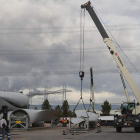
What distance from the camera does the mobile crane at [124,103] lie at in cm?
3011

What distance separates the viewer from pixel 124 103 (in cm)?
3441

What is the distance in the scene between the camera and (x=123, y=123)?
30156 mm

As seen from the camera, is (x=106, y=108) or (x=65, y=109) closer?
(x=106, y=108)

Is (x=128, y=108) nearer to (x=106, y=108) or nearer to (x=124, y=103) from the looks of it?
(x=124, y=103)

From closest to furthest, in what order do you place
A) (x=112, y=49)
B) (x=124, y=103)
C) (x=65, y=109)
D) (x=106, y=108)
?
(x=124, y=103) → (x=112, y=49) → (x=106, y=108) → (x=65, y=109)

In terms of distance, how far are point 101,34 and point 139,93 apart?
9.49 m

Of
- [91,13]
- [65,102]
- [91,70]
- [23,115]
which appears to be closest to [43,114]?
[23,115]

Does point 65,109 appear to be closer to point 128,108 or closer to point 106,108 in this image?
point 106,108

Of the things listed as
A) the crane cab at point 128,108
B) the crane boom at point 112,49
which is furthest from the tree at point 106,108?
the crane cab at point 128,108

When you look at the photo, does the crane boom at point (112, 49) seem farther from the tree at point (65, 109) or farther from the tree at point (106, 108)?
the tree at point (65, 109)

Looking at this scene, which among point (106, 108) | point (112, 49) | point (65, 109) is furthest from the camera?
point (65, 109)

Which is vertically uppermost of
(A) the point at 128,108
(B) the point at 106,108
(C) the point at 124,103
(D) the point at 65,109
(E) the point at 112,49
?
(E) the point at 112,49

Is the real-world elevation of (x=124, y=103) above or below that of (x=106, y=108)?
below

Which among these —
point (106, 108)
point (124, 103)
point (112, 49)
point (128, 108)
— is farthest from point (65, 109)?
point (128, 108)
